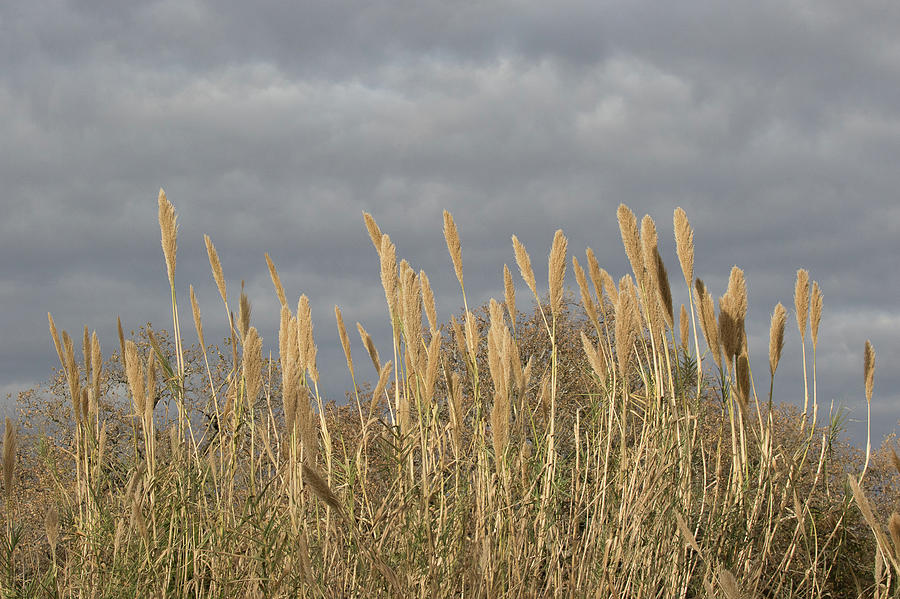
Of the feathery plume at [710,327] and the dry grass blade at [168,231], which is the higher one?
the dry grass blade at [168,231]

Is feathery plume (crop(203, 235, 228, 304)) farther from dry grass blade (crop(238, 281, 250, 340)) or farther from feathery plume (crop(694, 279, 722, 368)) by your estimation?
feathery plume (crop(694, 279, 722, 368))

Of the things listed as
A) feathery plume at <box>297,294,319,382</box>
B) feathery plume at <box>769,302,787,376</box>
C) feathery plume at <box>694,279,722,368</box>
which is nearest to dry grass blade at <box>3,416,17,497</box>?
feathery plume at <box>297,294,319,382</box>

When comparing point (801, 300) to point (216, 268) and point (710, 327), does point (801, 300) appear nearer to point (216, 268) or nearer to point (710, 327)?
point (710, 327)

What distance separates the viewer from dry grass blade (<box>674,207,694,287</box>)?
119 inches

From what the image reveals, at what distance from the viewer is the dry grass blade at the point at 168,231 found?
2.96 m

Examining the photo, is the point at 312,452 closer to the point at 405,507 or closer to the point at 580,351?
the point at 405,507

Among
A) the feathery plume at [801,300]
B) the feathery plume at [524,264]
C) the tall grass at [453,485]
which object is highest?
the feathery plume at [524,264]

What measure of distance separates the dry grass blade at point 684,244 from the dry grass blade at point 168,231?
1.98 m

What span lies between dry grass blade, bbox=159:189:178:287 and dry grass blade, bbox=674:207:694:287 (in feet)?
6.49

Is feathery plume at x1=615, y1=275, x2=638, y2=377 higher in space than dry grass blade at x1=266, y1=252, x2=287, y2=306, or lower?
lower

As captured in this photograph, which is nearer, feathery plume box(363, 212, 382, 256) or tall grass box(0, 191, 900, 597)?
tall grass box(0, 191, 900, 597)

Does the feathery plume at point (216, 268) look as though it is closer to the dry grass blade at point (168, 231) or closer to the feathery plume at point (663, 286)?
the dry grass blade at point (168, 231)

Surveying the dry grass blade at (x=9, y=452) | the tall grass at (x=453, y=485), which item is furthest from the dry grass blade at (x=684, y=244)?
the dry grass blade at (x=9, y=452)

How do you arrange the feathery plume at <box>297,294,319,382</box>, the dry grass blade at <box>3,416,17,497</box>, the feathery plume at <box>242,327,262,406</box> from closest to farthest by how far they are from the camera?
the feathery plume at <box>242,327,262,406</box> → the feathery plume at <box>297,294,319,382</box> → the dry grass blade at <box>3,416,17,497</box>
